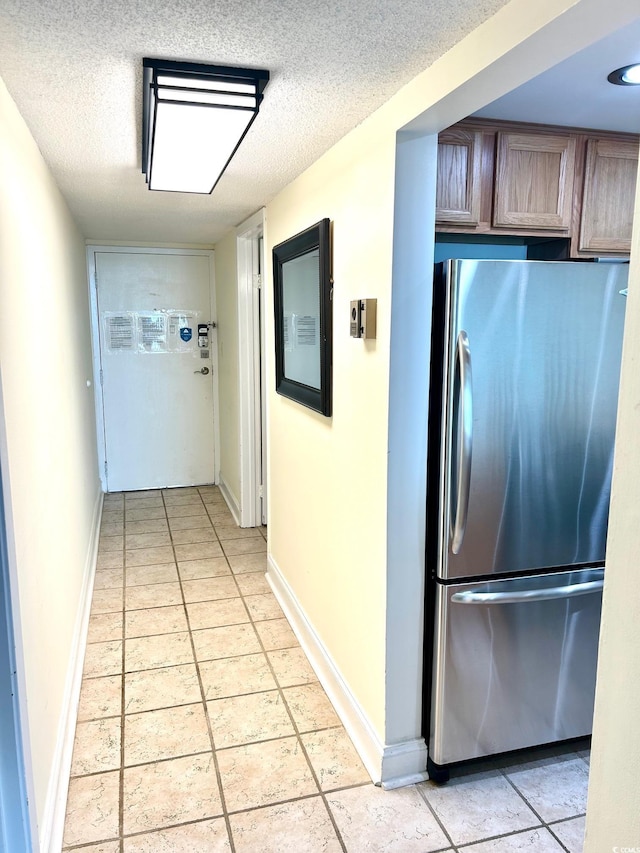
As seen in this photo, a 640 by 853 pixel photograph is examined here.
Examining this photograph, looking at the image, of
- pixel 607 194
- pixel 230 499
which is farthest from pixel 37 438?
pixel 230 499

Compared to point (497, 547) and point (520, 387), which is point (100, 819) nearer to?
point (497, 547)

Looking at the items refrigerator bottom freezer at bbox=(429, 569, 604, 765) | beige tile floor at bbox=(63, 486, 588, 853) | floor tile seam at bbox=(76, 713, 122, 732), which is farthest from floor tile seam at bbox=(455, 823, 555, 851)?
floor tile seam at bbox=(76, 713, 122, 732)

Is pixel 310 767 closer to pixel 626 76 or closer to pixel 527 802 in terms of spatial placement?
pixel 527 802

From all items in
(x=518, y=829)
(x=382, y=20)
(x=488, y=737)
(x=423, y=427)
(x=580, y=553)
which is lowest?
(x=518, y=829)

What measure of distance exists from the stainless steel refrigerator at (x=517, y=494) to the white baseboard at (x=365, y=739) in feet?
0.29

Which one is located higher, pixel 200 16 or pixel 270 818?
pixel 200 16

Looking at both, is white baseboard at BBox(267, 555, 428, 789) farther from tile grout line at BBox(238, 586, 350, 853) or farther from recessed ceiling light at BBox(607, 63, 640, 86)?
recessed ceiling light at BBox(607, 63, 640, 86)

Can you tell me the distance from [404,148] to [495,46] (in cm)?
52

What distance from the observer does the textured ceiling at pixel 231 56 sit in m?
1.22

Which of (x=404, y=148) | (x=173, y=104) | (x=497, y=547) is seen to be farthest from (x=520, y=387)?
(x=173, y=104)

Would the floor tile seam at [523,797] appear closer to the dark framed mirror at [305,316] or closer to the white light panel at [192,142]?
the dark framed mirror at [305,316]

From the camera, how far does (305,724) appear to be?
2.35 metres

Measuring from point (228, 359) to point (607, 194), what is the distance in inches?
126

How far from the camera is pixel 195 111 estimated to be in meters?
1.65
